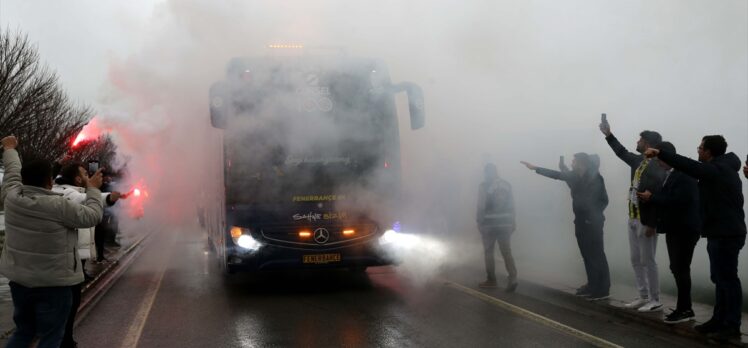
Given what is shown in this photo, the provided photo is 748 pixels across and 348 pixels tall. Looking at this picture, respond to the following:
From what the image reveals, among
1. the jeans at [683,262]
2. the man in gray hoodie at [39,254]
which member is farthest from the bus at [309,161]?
the man in gray hoodie at [39,254]

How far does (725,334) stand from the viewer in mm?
5309

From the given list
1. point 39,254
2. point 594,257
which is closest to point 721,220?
point 594,257

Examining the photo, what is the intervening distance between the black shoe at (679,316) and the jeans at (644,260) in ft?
1.85

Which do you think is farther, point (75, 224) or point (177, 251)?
point (177, 251)

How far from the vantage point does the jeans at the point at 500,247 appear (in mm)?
8094

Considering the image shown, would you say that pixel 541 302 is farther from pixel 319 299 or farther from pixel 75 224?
pixel 75 224

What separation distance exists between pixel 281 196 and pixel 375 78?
66.3 inches

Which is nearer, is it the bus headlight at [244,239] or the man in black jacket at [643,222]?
the man in black jacket at [643,222]

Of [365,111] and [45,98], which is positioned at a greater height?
[45,98]

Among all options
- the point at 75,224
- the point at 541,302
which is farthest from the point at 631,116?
the point at 75,224

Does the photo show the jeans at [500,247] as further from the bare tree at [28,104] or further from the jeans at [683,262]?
the bare tree at [28,104]

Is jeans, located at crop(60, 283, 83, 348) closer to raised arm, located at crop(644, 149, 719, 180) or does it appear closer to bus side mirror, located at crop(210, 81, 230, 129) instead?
bus side mirror, located at crop(210, 81, 230, 129)

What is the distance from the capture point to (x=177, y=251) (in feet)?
49.3

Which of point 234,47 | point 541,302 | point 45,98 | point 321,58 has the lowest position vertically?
point 541,302
